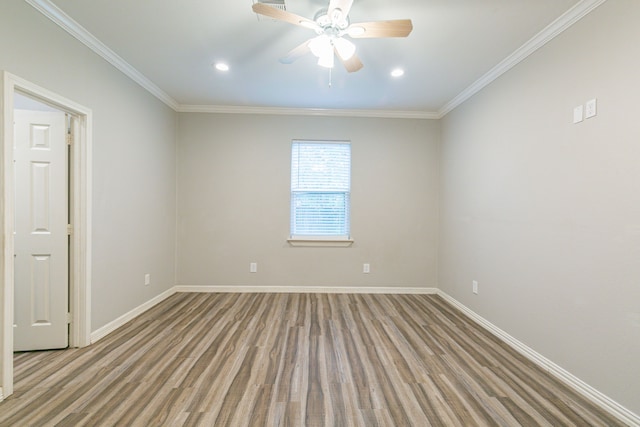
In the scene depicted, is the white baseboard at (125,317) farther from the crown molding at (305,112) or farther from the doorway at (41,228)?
the crown molding at (305,112)

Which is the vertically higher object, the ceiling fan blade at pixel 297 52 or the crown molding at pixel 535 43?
the crown molding at pixel 535 43

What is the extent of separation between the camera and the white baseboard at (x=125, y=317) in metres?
2.44

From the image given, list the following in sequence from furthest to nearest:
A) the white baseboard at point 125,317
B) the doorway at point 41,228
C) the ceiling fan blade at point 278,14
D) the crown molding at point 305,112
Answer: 1. the crown molding at point 305,112
2. the white baseboard at point 125,317
3. the doorway at point 41,228
4. the ceiling fan blade at point 278,14

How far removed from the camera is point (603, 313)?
5.51 feet

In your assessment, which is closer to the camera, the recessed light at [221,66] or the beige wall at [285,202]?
the recessed light at [221,66]

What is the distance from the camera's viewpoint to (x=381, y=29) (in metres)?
1.73

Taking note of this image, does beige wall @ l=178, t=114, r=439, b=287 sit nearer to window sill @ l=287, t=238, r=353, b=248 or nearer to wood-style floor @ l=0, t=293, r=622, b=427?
window sill @ l=287, t=238, r=353, b=248

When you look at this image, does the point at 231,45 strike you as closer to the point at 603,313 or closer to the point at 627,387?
the point at 603,313

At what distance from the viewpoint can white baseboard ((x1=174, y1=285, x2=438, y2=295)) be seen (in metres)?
3.86

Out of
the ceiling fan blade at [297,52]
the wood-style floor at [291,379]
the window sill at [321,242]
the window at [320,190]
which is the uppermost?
the ceiling fan blade at [297,52]

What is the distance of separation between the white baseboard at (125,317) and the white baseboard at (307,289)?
352mm

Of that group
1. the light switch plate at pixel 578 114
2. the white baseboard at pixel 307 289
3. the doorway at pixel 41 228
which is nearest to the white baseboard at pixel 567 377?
the white baseboard at pixel 307 289

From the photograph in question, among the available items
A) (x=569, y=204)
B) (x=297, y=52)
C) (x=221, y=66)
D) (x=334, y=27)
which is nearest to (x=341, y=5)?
(x=334, y=27)

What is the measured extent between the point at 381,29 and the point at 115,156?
278 cm
